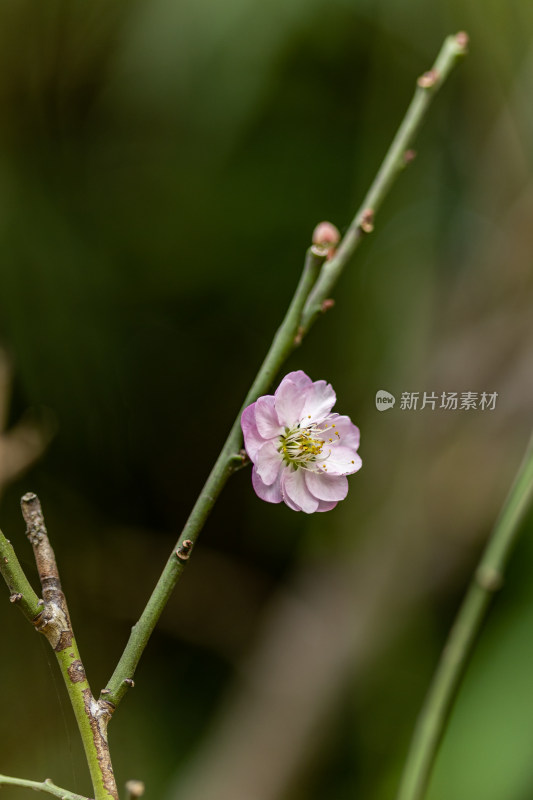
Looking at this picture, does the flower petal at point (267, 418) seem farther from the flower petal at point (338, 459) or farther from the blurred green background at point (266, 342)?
the blurred green background at point (266, 342)

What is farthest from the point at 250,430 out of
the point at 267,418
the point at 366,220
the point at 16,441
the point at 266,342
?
the point at 266,342

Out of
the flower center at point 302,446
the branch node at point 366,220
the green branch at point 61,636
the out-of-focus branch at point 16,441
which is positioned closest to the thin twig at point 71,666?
the green branch at point 61,636

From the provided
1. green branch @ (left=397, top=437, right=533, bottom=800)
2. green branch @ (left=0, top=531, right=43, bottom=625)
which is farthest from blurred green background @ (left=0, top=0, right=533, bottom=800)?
green branch @ (left=0, top=531, right=43, bottom=625)

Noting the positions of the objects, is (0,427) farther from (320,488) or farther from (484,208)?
(484,208)

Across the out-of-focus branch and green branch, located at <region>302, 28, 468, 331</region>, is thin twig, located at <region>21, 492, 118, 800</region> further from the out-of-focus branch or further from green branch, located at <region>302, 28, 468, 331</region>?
the out-of-focus branch

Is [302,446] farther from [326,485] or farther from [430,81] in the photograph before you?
[430,81]

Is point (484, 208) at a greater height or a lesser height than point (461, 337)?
greater

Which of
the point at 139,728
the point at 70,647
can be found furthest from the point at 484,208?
the point at 70,647
